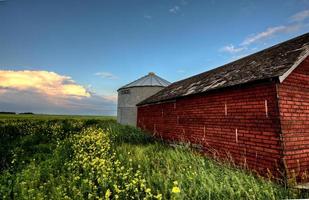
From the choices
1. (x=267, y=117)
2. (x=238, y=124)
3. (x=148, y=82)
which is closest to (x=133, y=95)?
(x=148, y=82)

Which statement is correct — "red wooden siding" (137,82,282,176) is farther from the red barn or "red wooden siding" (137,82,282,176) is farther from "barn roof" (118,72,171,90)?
"barn roof" (118,72,171,90)

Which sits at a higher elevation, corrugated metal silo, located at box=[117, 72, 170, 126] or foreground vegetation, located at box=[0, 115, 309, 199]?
corrugated metal silo, located at box=[117, 72, 170, 126]

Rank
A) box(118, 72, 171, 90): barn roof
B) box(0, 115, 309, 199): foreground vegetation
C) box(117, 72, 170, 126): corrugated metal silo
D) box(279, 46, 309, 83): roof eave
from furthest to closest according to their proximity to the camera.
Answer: box(118, 72, 171, 90): barn roof
box(117, 72, 170, 126): corrugated metal silo
box(279, 46, 309, 83): roof eave
box(0, 115, 309, 199): foreground vegetation

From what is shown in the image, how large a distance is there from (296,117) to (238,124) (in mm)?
1660

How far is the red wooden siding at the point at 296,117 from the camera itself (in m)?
5.76

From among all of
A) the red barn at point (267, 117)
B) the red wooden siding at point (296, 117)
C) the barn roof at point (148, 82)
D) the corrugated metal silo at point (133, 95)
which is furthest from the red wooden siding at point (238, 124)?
the barn roof at point (148, 82)

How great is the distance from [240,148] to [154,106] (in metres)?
8.72

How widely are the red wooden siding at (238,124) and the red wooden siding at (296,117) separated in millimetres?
239

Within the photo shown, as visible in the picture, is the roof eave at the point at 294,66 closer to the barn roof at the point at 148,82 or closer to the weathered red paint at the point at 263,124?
the weathered red paint at the point at 263,124

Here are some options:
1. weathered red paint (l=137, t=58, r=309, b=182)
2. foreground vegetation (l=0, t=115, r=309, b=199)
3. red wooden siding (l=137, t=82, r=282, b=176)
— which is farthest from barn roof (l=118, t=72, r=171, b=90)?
weathered red paint (l=137, t=58, r=309, b=182)

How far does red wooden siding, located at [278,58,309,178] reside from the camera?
5762mm

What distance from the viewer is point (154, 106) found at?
1515 centimetres

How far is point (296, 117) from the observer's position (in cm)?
611

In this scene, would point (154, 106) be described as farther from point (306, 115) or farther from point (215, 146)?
point (306, 115)
